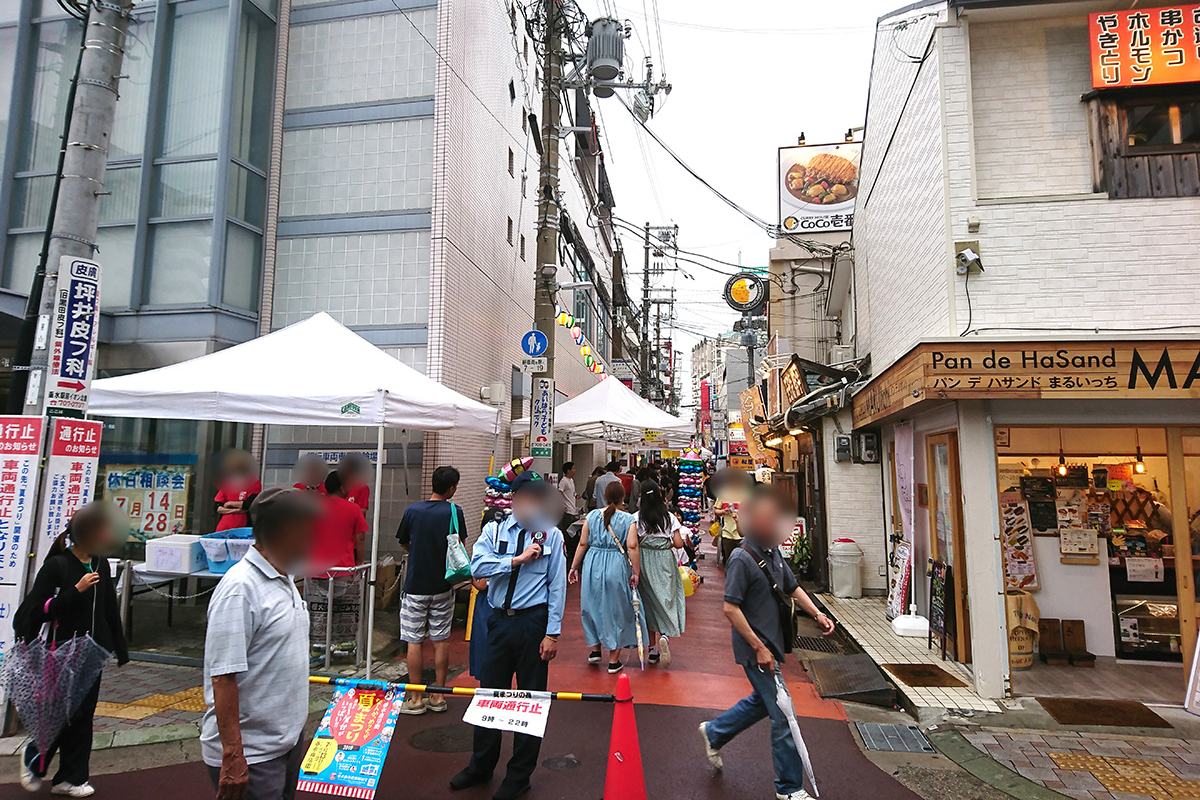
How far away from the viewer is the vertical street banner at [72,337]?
5242mm

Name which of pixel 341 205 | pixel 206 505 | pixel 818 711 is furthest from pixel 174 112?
pixel 818 711

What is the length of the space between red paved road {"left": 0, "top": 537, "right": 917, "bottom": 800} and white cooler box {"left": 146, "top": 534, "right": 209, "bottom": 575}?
101 inches

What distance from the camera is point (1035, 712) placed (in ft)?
19.0

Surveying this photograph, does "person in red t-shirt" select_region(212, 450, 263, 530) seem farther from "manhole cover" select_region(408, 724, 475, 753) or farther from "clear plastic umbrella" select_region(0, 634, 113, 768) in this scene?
"manhole cover" select_region(408, 724, 475, 753)

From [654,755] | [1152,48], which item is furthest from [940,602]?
[1152,48]

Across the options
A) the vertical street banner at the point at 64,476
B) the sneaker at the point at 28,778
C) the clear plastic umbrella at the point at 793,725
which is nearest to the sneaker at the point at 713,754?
the clear plastic umbrella at the point at 793,725

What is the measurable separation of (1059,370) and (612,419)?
8.61 meters

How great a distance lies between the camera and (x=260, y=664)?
273 centimetres

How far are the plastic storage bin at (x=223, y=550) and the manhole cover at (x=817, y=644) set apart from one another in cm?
657

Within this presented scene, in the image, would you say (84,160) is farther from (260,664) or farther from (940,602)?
(940,602)

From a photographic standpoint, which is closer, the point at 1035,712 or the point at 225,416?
the point at 1035,712

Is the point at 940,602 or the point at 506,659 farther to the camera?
the point at 940,602

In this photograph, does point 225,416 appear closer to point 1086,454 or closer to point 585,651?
point 585,651

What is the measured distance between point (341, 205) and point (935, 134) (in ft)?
28.5
